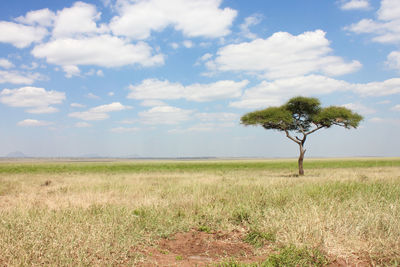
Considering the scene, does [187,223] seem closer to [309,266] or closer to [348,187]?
[309,266]

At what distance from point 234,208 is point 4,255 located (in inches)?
224

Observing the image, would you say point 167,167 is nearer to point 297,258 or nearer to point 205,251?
point 205,251

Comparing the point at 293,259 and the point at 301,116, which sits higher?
the point at 301,116

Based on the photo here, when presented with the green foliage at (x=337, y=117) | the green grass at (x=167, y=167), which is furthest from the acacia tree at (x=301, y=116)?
the green grass at (x=167, y=167)

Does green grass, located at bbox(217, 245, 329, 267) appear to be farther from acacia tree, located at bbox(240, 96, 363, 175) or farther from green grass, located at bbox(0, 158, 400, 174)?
green grass, located at bbox(0, 158, 400, 174)

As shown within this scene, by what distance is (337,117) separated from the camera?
28.6 meters

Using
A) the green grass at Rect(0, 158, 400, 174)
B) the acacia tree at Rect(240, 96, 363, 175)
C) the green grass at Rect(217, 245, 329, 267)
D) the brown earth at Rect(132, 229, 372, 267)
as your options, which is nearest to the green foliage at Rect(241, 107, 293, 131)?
the acacia tree at Rect(240, 96, 363, 175)

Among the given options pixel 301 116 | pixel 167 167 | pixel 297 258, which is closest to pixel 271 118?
pixel 301 116

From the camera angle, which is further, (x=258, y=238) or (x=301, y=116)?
(x=301, y=116)

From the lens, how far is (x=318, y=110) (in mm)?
30094

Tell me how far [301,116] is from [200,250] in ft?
90.3

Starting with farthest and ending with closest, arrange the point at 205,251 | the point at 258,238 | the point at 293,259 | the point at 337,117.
Result: 1. the point at 337,117
2. the point at 258,238
3. the point at 205,251
4. the point at 293,259

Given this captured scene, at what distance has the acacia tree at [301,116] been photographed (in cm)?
2883

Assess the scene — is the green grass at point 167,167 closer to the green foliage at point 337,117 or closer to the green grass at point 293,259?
the green foliage at point 337,117
